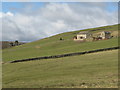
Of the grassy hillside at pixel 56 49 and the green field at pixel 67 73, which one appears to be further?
the grassy hillside at pixel 56 49

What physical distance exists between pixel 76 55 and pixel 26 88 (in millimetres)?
34528

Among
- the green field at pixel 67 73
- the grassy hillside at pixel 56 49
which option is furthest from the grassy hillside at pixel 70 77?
the grassy hillside at pixel 56 49

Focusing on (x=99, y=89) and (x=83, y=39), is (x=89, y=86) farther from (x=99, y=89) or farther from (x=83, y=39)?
(x=83, y=39)

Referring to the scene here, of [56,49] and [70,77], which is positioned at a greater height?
[56,49]

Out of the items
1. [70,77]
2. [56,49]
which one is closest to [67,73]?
[70,77]

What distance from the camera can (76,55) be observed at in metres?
56.7

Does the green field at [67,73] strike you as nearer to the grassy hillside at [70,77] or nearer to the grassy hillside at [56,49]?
the grassy hillside at [70,77]

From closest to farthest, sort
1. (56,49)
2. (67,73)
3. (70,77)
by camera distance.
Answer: (70,77)
(67,73)
(56,49)

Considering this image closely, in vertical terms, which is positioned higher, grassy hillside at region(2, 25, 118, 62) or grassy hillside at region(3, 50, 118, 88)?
grassy hillside at region(2, 25, 118, 62)

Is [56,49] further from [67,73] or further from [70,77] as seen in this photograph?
[70,77]

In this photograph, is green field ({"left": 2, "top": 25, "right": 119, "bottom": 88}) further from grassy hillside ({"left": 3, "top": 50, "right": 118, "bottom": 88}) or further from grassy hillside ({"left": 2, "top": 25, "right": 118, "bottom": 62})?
grassy hillside ({"left": 2, "top": 25, "right": 118, "bottom": 62})

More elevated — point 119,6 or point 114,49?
point 119,6

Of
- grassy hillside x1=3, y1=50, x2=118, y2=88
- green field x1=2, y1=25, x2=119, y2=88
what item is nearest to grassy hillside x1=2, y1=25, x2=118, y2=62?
green field x1=2, y1=25, x2=119, y2=88

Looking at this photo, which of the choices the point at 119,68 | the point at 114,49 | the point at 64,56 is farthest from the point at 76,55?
the point at 119,68
